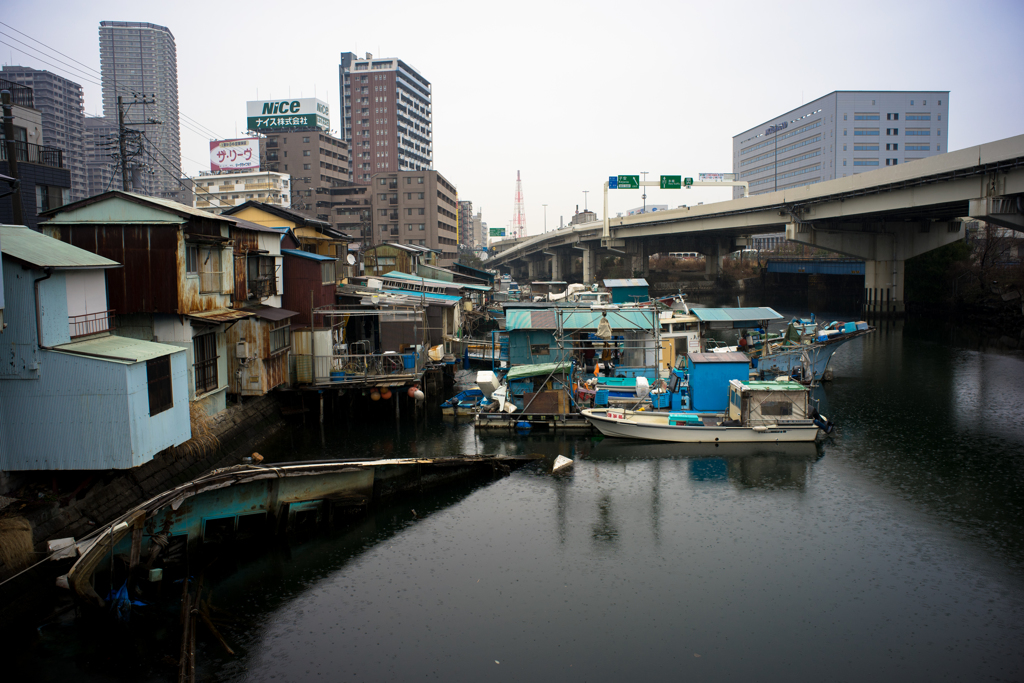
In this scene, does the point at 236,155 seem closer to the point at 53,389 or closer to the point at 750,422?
the point at 53,389

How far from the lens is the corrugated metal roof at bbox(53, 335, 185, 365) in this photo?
37.8 feet

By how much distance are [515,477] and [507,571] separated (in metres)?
5.20

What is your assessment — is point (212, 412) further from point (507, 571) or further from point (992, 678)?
point (992, 678)

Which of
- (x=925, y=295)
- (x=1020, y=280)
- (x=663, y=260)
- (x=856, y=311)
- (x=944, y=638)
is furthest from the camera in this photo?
(x=663, y=260)

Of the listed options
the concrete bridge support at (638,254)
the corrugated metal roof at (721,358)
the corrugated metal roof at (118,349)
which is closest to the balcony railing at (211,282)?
the corrugated metal roof at (118,349)

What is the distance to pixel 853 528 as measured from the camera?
46.2ft

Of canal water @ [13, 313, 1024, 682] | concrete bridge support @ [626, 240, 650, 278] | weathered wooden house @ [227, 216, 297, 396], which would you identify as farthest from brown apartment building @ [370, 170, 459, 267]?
canal water @ [13, 313, 1024, 682]

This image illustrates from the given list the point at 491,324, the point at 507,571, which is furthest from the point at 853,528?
the point at 491,324

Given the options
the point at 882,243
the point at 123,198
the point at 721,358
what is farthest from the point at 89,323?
the point at 882,243

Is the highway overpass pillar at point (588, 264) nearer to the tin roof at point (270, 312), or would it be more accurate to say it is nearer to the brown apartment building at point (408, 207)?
the brown apartment building at point (408, 207)

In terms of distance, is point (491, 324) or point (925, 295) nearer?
point (491, 324)

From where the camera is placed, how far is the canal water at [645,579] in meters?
9.65

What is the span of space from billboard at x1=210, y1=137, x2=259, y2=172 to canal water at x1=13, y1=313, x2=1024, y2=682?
69525mm

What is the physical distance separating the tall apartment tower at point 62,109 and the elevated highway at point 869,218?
91.2m
